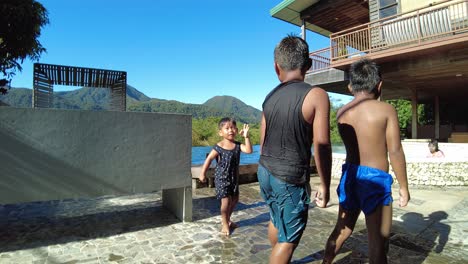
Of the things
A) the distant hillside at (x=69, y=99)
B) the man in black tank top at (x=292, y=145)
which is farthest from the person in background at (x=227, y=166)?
the distant hillside at (x=69, y=99)

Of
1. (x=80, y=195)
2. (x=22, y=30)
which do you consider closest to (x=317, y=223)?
(x=80, y=195)

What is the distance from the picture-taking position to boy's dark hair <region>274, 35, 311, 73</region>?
180 cm

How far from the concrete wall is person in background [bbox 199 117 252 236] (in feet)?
1.78

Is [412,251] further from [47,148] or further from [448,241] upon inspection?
[47,148]

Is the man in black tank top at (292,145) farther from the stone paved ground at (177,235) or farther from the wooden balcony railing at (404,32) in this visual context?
the wooden balcony railing at (404,32)

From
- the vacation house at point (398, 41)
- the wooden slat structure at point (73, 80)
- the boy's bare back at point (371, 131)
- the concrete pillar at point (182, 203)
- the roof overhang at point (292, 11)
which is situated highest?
the roof overhang at point (292, 11)

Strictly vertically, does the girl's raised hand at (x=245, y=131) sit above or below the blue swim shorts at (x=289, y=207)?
above

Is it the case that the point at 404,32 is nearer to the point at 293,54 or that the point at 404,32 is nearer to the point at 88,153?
the point at 293,54

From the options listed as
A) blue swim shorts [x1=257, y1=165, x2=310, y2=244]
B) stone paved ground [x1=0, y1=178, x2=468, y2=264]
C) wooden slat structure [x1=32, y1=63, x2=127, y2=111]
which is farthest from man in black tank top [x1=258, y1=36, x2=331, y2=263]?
wooden slat structure [x1=32, y1=63, x2=127, y2=111]

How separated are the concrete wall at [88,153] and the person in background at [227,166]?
54 cm

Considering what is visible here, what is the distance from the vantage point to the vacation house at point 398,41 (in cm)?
741

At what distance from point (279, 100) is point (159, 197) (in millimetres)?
4223

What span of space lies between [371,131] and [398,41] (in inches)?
328

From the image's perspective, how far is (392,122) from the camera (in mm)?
1984
